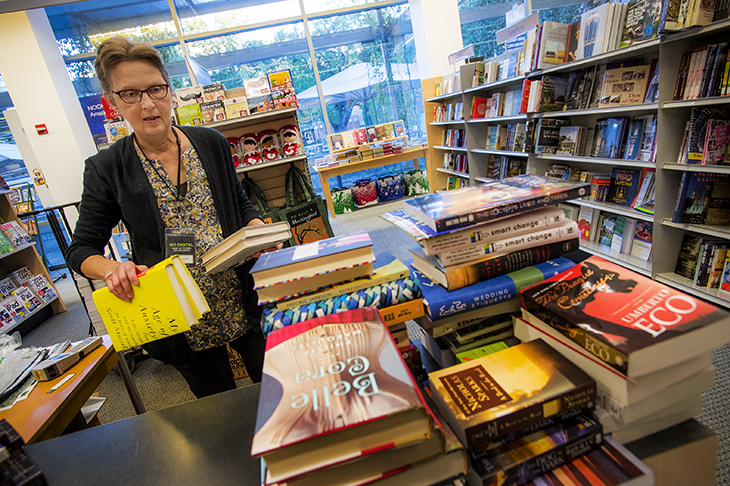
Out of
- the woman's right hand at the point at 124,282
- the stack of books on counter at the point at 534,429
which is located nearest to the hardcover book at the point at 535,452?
the stack of books on counter at the point at 534,429

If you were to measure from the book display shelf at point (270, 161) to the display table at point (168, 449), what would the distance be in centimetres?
216

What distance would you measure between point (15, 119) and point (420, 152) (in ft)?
22.2

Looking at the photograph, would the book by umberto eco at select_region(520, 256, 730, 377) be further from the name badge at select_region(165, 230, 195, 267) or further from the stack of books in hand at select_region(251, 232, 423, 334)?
the name badge at select_region(165, 230, 195, 267)

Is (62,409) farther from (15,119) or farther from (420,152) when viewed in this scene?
(15,119)

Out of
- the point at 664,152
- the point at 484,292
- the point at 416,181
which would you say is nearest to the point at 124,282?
the point at 484,292

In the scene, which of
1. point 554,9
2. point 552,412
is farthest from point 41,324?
point 554,9

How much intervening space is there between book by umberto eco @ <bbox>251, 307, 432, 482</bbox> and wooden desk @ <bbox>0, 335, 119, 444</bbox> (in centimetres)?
84

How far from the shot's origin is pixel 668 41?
76.4 inches

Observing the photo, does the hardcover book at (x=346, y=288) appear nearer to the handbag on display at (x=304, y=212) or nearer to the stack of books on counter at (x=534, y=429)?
the stack of books on counter at (x=534, y=429)

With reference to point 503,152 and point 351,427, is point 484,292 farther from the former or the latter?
point 503,152

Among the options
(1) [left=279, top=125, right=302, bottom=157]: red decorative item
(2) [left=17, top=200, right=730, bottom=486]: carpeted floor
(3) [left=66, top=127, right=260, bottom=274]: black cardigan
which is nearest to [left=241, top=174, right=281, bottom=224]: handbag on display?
(1) [left=279, top=125, right=302, bottom=157]: red decorative item

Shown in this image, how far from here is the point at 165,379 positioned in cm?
249

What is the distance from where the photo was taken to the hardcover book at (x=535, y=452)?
482 mm

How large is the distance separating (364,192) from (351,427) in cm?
582
